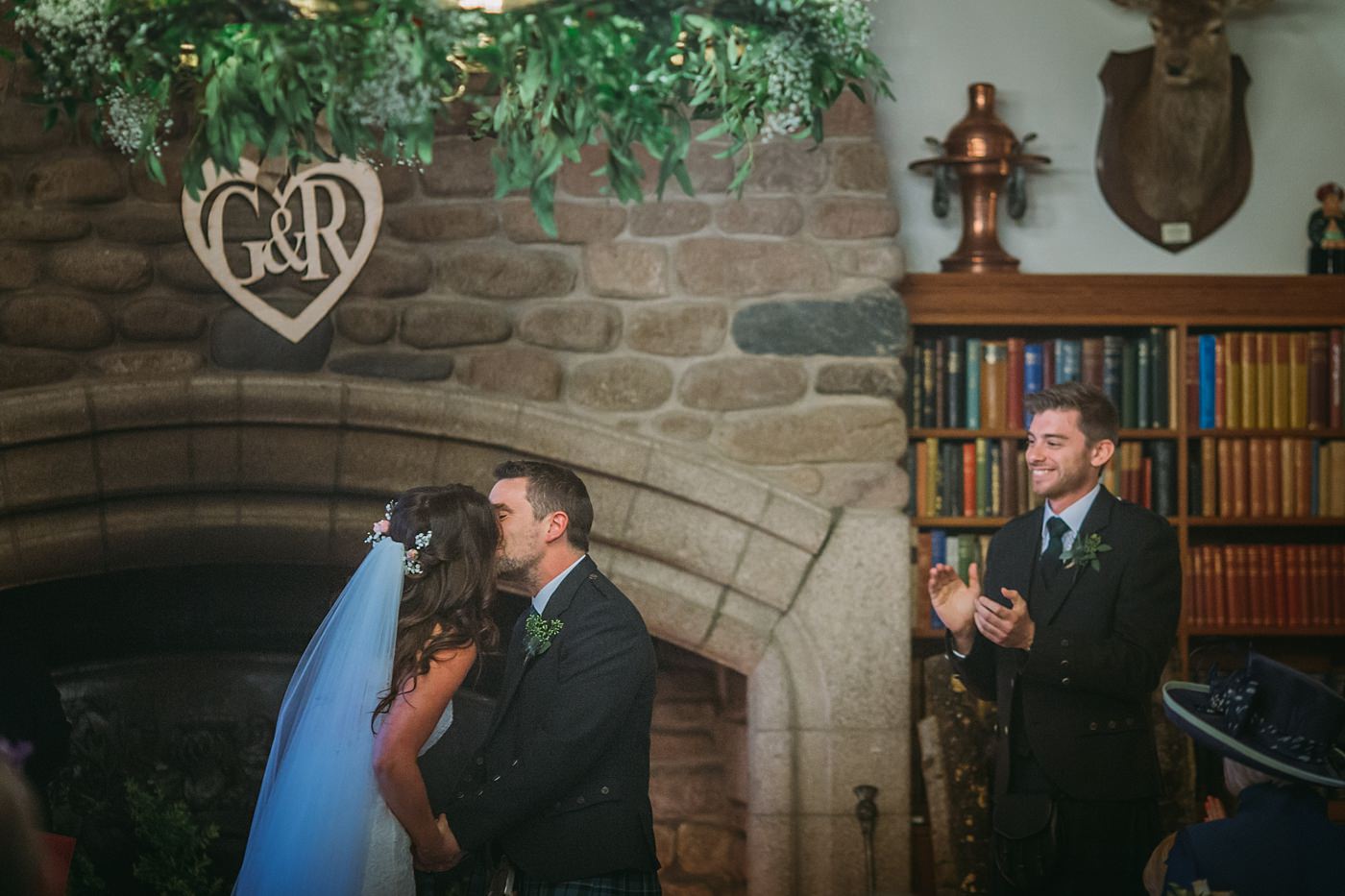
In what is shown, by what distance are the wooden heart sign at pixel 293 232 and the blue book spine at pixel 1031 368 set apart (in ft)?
6.04

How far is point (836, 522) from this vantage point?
3.49m

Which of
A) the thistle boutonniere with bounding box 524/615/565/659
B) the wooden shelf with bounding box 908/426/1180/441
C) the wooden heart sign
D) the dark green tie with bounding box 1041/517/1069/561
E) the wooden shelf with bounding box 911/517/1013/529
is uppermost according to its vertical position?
the wooden heart sign

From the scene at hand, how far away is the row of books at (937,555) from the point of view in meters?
3.77

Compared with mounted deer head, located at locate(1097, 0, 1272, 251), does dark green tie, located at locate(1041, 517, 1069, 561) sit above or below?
below

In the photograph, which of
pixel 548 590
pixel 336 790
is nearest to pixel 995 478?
pixel 548 590

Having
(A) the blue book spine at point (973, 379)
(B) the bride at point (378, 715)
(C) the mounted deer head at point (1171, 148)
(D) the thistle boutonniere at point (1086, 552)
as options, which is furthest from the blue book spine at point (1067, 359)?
(B) the bride at point (378, 715)

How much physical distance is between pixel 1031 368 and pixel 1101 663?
Result: 4.22 ft

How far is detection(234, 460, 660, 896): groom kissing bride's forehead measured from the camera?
255cm

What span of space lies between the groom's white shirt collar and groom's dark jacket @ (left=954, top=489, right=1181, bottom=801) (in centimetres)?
96

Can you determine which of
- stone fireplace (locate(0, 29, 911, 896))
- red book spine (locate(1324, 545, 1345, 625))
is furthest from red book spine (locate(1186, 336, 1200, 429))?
stone fireplace (locate(0, 29, 911, 896))

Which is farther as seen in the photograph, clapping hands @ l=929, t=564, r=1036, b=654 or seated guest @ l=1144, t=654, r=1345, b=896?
clapping hands @ l=929, t=564, r=1036, b=654

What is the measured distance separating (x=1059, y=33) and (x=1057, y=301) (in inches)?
35.1

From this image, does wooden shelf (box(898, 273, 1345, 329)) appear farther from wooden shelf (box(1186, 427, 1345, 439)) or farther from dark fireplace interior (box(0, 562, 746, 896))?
dark fireplace interior (box(0, 562, 746, 896))

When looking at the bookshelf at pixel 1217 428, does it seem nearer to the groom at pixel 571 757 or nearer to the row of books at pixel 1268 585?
the row of books at pixel 1268 585
